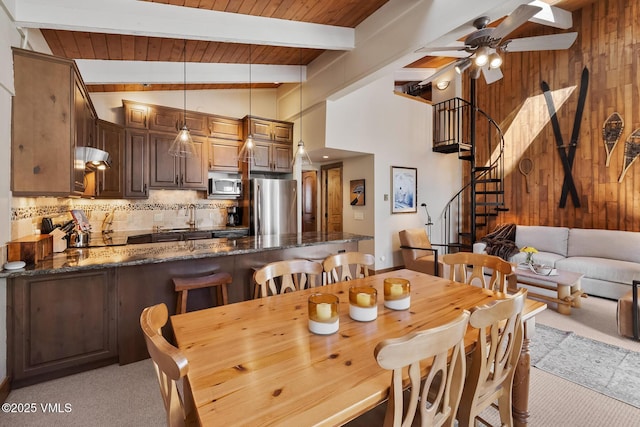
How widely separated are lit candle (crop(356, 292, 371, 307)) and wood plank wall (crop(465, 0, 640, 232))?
18.2 ft

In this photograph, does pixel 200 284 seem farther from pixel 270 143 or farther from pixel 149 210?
pixel 270 143

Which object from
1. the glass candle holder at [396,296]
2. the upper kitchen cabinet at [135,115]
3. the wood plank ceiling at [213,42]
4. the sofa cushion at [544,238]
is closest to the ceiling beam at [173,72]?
the wood plank ceiling at [213,42]

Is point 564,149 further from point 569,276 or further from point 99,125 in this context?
point 99,125

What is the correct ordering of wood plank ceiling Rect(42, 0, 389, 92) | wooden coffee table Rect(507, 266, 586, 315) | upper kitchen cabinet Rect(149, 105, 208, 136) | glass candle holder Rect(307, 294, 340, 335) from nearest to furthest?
glass candle holder Rect(307, 294, 340, 335) → wood plank ceiling Rect(42, 0, 389, 92) → wooden coffee table Rect(507, 266, 586, 315) → upper kitchen cabinet Rect(149, 105, 208, 136)

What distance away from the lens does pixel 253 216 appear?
4.97m

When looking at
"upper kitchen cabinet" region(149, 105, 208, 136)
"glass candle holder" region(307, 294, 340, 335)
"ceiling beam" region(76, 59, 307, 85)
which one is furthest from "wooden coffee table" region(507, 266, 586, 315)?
"upper kitchen cabinet" region(149, 105, 208, 136)

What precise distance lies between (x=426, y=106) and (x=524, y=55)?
1940mm

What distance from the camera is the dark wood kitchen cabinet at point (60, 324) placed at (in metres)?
2.06

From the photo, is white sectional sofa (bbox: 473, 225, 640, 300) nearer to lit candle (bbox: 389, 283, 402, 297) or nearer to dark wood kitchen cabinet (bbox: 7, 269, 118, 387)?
lit candle (bbox: 389, 283, 402, 297)

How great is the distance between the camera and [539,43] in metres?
3.97

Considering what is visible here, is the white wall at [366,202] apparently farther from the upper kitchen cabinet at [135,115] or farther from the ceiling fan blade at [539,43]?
the upper kitchen cabinet at [135,115]

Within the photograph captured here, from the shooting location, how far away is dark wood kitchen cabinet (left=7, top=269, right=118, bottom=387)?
6.76 ft

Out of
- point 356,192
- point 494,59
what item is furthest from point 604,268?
point 356,192

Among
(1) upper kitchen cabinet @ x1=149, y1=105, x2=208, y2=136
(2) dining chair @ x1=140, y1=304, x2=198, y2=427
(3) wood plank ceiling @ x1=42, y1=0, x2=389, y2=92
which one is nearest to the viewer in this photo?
(2) dining chair @ x1=140, y1=304, x2=198, y2=427
